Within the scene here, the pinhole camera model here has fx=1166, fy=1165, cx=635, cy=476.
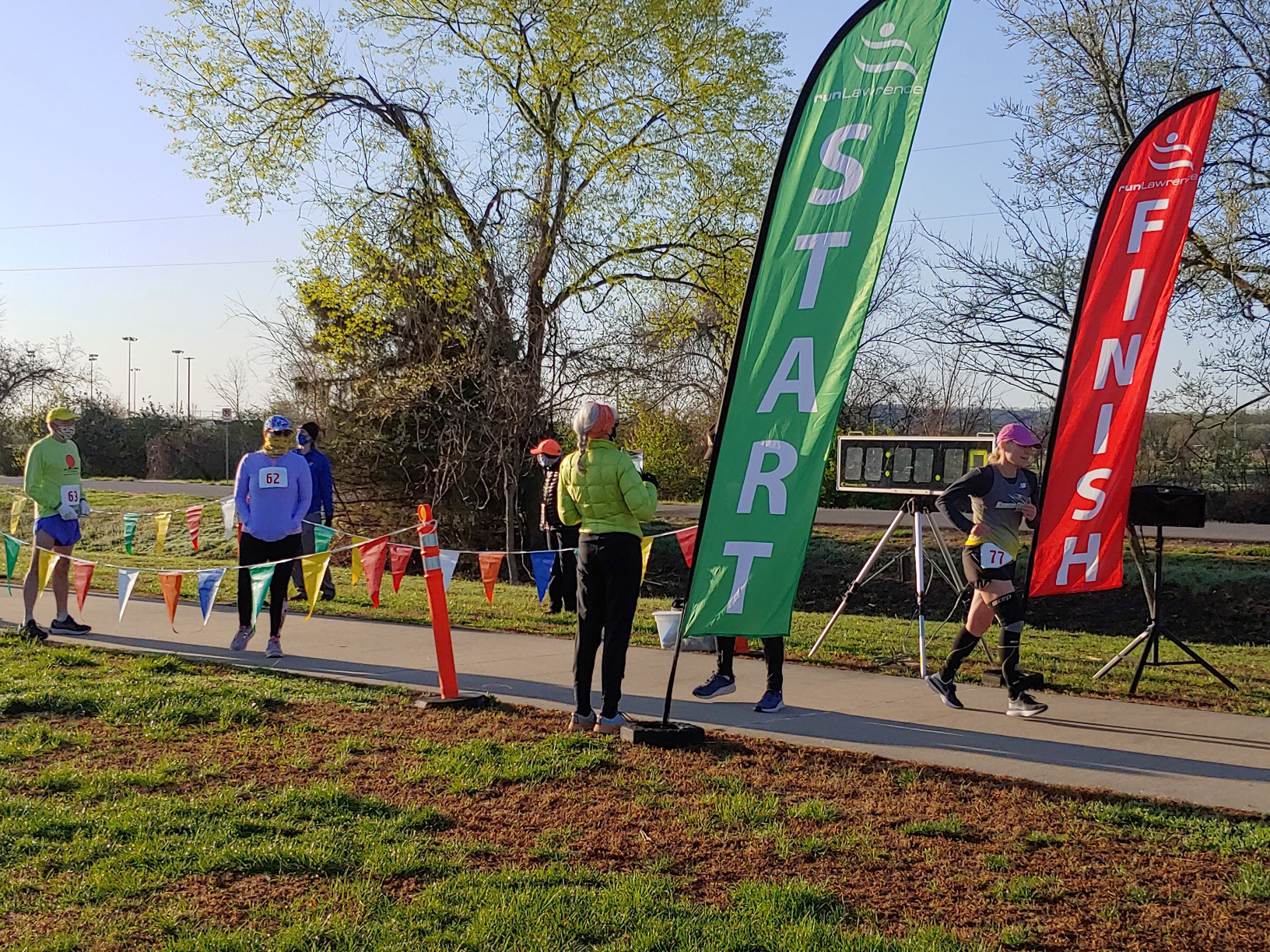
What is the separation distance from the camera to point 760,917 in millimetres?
4223

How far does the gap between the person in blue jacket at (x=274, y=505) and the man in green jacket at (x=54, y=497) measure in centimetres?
179

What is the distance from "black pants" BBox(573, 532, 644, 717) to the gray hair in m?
0.49

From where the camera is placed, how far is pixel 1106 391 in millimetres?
8273

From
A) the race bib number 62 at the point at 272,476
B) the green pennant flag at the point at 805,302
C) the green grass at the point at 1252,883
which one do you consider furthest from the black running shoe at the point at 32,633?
the green grass at the point at 1252,883

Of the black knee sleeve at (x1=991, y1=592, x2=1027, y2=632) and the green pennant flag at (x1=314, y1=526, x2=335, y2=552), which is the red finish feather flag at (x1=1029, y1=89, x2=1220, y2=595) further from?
the green pennant flag at (x1=314, y1=526, x2=335, y2=552)

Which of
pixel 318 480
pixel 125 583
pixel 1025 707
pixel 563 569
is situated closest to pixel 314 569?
pixel 125 583

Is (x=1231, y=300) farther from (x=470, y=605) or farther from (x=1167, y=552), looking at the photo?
(x=470, y=605)

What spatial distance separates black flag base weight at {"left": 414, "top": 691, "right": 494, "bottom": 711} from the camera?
7902 mm

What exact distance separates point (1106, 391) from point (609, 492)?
12.4 ft

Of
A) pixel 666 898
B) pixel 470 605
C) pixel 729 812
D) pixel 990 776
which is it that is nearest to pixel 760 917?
pixel 666 898

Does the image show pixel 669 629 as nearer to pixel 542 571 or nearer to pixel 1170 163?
pixel 542 571

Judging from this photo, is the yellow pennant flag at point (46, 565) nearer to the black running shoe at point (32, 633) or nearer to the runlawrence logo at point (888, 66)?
the black running shoe at point (32, 633)

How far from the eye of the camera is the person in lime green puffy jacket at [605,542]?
7.05 metres

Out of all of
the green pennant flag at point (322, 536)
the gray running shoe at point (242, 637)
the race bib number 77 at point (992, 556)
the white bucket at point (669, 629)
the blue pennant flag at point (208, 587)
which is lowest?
the gray running shoe at point (242, 637)
